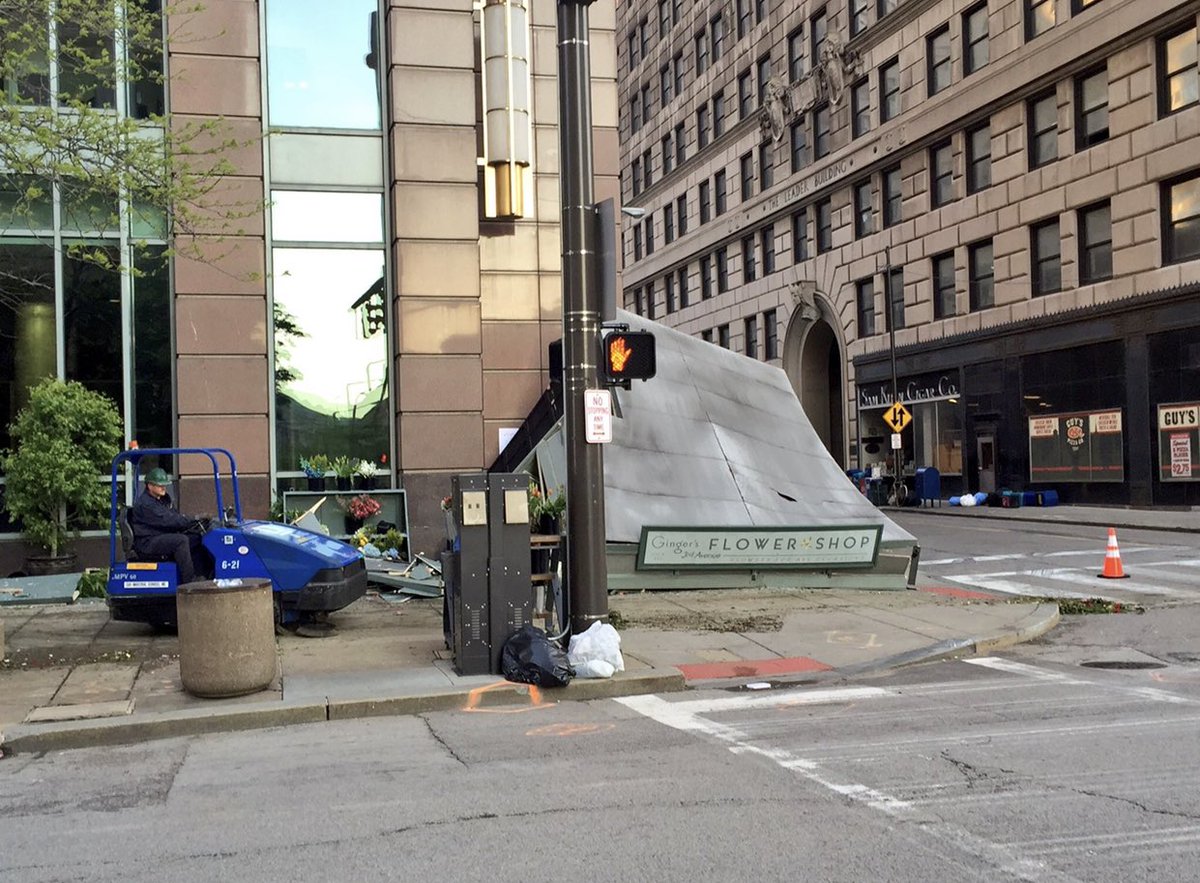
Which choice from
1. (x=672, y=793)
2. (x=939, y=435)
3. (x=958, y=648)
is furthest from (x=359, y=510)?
(x=939, y=435)

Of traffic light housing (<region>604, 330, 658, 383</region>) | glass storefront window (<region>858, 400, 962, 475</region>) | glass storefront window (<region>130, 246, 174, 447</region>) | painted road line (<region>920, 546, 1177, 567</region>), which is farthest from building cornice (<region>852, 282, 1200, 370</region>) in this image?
glass storefront window (<region>130, 246, 174, 447</region>)

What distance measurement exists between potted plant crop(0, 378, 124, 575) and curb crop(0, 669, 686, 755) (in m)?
8.34

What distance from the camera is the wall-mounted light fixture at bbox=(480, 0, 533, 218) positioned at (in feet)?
57.4

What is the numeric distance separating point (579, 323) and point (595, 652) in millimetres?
2738

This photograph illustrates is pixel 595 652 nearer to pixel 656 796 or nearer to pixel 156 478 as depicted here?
pixel 656 796

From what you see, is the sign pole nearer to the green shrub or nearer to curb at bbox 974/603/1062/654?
curb at bbox 974/603/1062/654

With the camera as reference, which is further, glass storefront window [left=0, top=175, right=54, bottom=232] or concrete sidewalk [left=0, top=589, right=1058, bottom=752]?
glass storefront window [left=0, top=175, right=54, bottom=232]

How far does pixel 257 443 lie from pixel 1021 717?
12.1 metres

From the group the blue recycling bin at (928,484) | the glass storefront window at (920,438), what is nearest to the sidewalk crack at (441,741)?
the blue recycling bin at (928,484)

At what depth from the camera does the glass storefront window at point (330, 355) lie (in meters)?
17.1

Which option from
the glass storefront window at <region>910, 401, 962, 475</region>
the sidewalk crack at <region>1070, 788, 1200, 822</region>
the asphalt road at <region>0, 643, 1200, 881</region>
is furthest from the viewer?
the glass storefront window at <region>910, 401, 962, 475</region>

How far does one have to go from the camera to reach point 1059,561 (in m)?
18.3

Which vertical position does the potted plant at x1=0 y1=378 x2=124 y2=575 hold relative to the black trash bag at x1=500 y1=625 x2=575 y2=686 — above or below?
above

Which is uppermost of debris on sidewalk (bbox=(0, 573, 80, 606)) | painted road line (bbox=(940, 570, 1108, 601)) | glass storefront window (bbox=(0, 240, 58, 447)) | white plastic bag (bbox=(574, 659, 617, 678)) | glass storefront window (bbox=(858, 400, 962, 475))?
glass storefront window (bbox=(0, 240, 58, 447))
